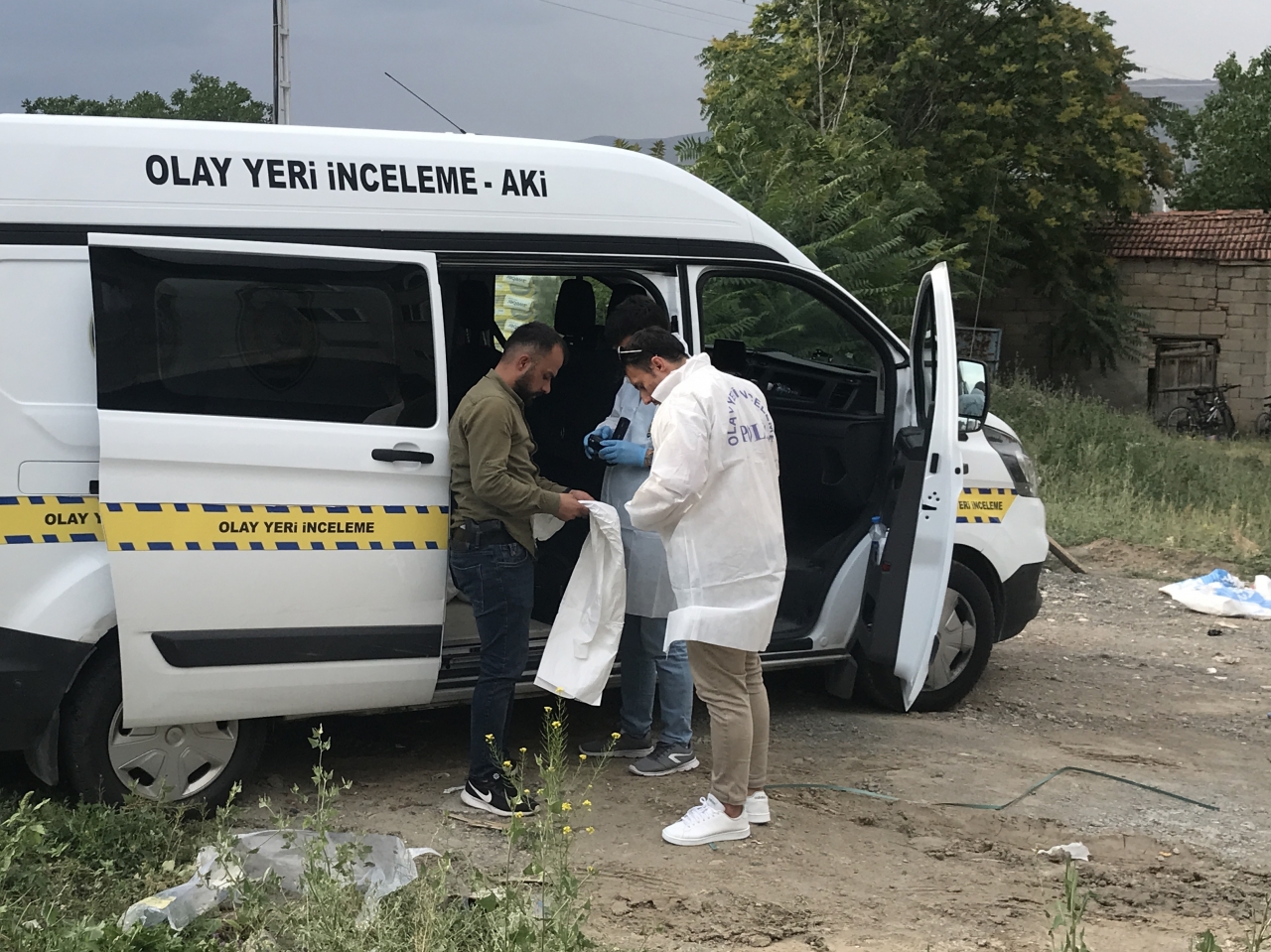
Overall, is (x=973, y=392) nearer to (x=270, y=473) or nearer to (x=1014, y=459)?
(x=1014, y=459)

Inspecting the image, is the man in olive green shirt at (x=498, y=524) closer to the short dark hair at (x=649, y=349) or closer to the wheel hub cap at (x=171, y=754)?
the short dark hair at (x=649, y=349)

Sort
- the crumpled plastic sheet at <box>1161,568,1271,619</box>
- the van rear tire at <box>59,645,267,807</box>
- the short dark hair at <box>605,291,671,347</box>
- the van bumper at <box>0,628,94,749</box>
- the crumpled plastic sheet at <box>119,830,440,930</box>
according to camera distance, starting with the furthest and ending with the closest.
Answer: the crumpled plastic sheet at <box>1161,568,1271,619</box> → the short dark hair at <box>605,291,671,347</box> → the van rear tire at <box>59,645,267,807</box> → the van bumper at <box>0,628,94,749</box> → the crumpled plastic sheet at <box>119,830,440,930</box>

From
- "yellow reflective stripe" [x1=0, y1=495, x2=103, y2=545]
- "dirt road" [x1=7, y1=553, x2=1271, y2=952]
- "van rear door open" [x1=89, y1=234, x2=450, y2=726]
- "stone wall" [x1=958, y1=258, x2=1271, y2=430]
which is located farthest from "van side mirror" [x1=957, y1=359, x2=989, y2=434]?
"stone wall" [x1=958, y1=258, x2=1271, y2=430]

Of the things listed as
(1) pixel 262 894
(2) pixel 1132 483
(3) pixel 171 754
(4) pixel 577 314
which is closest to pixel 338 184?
(4) pixel 577 314

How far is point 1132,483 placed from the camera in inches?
526

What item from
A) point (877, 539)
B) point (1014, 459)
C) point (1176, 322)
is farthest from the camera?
point (1176, 322)

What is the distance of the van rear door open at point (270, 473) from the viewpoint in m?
4.24

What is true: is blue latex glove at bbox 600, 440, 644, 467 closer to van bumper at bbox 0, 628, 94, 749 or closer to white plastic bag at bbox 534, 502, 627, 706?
white plastic bag at bbox 534, 502, 627, 706

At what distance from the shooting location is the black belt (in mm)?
4648

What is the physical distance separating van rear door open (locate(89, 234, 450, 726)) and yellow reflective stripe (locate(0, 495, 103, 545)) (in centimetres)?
10

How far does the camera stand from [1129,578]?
1011 centimetres

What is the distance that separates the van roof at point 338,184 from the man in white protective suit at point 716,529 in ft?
2.38

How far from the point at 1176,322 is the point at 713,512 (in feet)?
87.7

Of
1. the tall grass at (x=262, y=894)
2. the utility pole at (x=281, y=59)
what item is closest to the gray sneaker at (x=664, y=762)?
the tall grass at (x=262, y=894)
